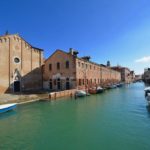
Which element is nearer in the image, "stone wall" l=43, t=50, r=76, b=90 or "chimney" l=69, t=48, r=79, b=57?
"stone wall" l=43, t=50, r=76, b=90

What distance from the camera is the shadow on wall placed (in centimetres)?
2831

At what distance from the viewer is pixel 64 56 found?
33.3 meters

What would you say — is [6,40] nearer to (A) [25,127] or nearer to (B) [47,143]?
(A) [25,127]

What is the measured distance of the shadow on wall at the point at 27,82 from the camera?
92.9ft

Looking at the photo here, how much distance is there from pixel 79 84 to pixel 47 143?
25143 millimetres

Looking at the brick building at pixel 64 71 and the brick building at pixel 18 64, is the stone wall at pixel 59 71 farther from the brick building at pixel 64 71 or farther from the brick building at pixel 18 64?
the brick building at pixel 18 64

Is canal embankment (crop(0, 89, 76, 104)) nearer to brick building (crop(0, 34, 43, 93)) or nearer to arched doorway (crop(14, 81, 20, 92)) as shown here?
brick building (crop(0, 34, 43, 93))

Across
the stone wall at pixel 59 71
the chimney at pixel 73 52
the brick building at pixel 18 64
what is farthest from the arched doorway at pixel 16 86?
the chimney at pixel 73 52

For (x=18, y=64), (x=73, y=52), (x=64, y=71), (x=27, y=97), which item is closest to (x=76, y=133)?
(x=27, y=97)

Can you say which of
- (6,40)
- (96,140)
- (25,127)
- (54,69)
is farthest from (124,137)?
(54,69)

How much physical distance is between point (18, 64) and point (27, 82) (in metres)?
3.81

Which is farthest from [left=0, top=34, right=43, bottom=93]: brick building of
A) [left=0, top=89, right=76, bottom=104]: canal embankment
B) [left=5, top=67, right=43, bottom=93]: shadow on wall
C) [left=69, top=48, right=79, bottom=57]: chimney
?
[left=69, top=48, right=79, bottom=57]: chimney

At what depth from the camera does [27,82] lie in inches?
1210

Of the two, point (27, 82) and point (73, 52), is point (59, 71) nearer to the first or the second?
point (73, 52)
